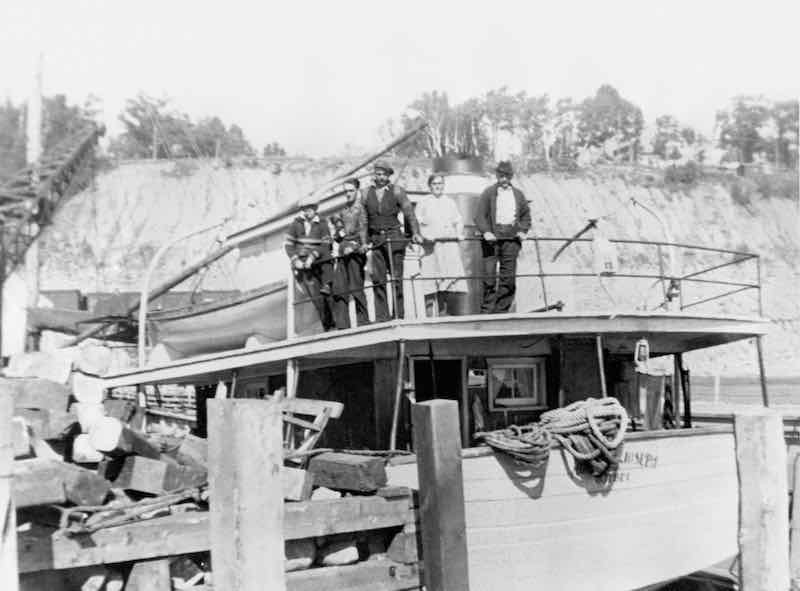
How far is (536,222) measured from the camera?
4784 cm

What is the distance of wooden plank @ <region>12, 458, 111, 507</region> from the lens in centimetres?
675

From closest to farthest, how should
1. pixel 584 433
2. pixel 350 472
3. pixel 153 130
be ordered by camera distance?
1. pixel 350 472
2. pixel 584 433
3. pixel 153 130

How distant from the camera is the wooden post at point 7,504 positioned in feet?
19.9

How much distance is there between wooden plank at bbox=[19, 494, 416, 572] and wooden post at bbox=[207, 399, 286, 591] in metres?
0.28

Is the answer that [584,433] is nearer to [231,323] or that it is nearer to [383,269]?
[383,269]

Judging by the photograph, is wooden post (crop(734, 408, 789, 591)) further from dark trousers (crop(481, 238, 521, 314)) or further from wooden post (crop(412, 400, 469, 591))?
wooden post (crop(412, 400, 469, 591))

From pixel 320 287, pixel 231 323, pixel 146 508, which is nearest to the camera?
pixel 146 508

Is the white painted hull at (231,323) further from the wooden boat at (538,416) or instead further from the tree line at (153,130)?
the tree line at (153,130)

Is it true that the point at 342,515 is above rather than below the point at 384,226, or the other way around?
below

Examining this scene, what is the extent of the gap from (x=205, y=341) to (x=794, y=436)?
39.3ft

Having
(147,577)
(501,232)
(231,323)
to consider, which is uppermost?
(501,232)

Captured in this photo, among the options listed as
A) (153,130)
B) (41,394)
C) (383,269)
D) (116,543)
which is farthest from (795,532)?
(153,130)

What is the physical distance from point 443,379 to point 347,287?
136cm

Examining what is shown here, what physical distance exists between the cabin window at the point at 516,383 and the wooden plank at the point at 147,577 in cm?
433
